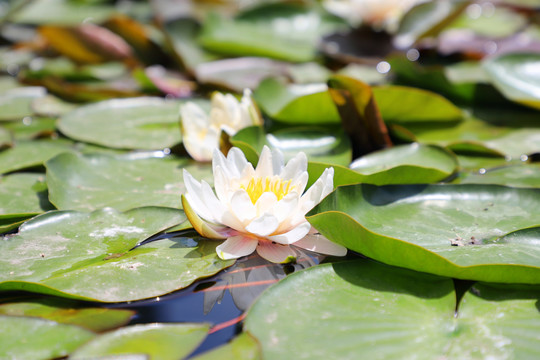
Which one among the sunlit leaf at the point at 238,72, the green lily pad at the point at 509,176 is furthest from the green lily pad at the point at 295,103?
the green lily pad at the point at 509,176

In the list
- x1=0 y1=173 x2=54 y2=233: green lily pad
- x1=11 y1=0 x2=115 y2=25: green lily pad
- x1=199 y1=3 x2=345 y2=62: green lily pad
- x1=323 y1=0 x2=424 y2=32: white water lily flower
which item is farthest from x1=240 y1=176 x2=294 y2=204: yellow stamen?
x1=11 y1=0 x2=115 y2=25: green lily pad

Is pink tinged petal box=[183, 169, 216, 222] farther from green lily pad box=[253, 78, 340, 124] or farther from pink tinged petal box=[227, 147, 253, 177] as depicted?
green lily pad box=[253, 78, 340, 124]

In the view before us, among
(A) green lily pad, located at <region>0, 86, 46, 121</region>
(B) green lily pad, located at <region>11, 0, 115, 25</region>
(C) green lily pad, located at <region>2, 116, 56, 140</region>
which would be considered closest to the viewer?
(C) green lily pad, located at <region>2, 116, 56, 140</region>

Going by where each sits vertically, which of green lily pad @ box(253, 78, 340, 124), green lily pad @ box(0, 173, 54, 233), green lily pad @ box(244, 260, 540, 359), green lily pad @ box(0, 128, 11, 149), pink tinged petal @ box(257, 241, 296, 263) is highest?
green lily pad @ box(253, 78, 340, 124)

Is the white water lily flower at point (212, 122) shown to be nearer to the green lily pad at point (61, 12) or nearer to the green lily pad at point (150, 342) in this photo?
the green lily pad at point (150, 342)

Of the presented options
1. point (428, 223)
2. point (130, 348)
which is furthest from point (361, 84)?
point (130, 348)

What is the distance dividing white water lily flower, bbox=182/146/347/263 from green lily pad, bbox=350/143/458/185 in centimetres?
26

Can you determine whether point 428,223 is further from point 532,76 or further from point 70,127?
point 70,127

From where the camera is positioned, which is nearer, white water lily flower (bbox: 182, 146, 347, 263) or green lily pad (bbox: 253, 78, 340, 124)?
white water lily flower (bbox: 182, 146, 347, 263)

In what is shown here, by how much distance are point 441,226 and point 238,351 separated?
25.6 inches

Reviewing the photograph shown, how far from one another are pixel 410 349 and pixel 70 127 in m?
1.71

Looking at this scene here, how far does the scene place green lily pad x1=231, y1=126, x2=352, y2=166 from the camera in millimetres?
1708

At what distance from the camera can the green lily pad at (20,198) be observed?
4.72 ft

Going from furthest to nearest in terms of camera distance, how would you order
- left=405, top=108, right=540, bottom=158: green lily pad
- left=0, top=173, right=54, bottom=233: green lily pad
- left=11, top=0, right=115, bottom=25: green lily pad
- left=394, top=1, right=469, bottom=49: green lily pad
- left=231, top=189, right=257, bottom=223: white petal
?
left=11, top=0, right=115, bottom=25: green lily pad, left=394, top=1, right=469, bottom=49: green lily pad, left=405, top=108, right=540, bottom=158: green lily pad, left=0, top=173, right=54, bottom=233: green lily pad, left=231, top=189, right=257, bottom=223: white petal
